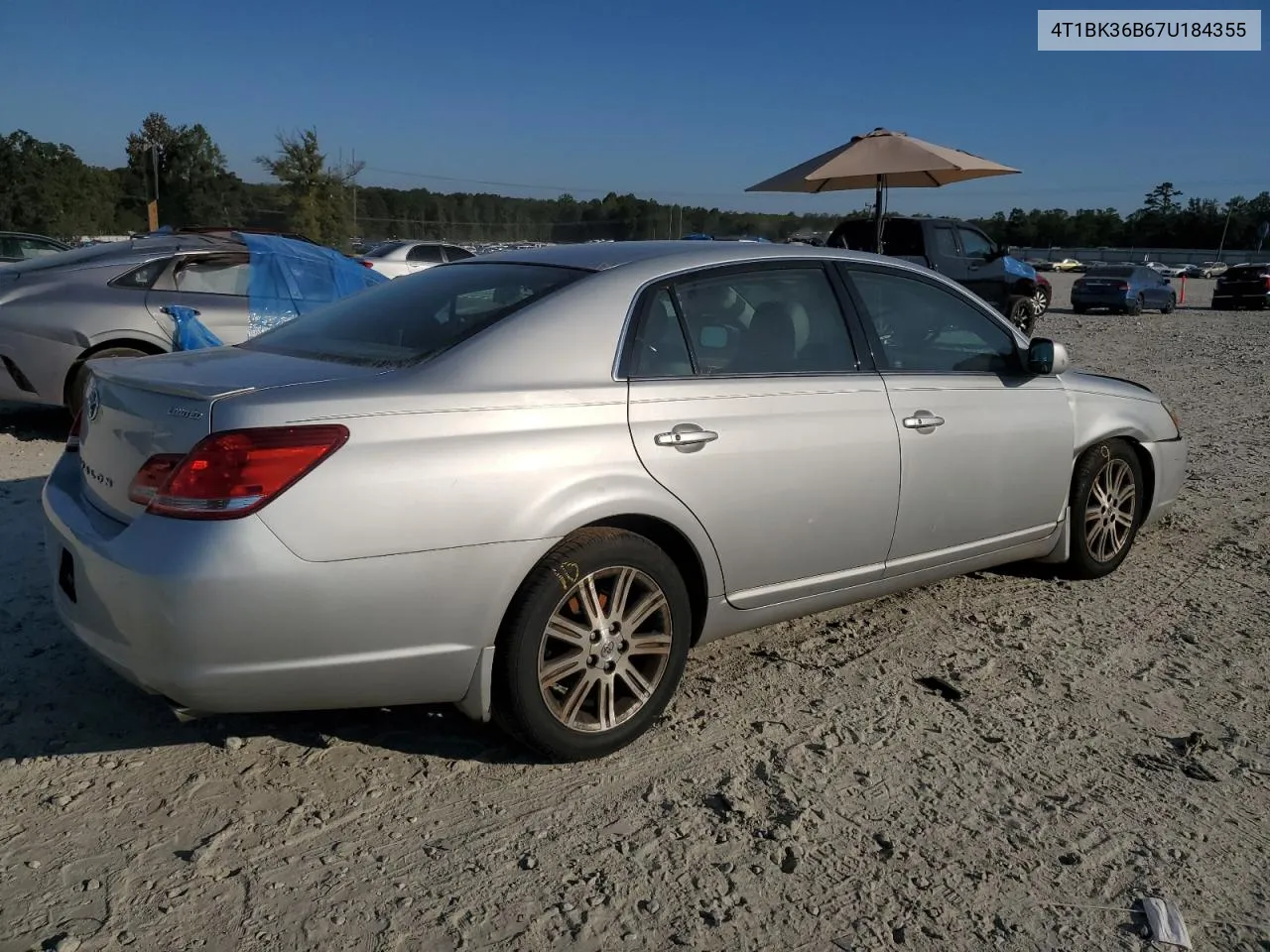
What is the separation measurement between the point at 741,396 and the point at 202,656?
5.83 ft

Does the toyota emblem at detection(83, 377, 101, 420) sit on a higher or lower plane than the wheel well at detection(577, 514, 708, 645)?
higher

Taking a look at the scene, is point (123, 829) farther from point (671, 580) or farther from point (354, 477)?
point (671, 580)

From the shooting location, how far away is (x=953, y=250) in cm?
1608

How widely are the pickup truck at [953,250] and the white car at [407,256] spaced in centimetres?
644

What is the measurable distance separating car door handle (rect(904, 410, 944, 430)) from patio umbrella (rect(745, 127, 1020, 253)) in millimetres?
8585

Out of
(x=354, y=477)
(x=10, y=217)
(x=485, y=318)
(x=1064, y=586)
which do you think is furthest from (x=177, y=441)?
(x=10, y=217)

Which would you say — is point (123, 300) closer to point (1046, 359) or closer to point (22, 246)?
point (1046, 359)

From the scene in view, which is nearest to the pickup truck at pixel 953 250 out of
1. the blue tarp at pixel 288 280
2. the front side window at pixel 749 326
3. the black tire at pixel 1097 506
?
the blue tarp at pixel 288 280

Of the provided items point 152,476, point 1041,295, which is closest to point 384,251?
point 1041,295

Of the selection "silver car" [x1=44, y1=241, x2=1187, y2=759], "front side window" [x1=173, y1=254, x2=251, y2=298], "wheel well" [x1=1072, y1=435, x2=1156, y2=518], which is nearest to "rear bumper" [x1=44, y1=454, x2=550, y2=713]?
"silver car" [x1=44, y1=241, x2=1187, y2=759]

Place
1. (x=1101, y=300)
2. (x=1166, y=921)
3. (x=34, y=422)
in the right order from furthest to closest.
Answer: (x=1101, y=300) → (x=34, y=422) → (x=1166, y=921)

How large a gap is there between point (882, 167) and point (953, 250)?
4.65 metres

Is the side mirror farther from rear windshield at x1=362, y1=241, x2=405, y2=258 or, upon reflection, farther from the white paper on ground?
rear windshield at x1=362, y1=241, x2=405, y2=258

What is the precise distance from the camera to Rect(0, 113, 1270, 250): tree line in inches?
1117
